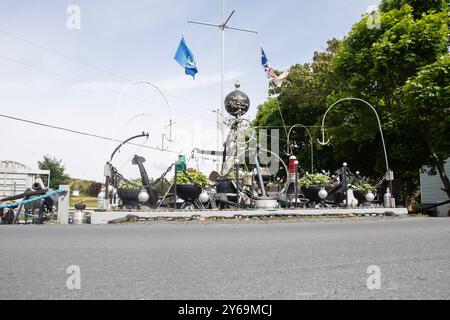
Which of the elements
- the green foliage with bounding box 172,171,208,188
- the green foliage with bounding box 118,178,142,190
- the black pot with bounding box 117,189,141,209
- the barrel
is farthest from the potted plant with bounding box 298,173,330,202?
the barrel

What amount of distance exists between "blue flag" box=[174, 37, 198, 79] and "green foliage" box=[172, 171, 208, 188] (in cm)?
1050

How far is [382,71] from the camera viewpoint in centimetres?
2342

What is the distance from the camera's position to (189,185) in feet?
47.4

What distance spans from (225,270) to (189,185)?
34.7 feet

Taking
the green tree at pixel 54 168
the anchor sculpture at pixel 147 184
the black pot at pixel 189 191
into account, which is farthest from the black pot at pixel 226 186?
the green tree at pixel 54 168

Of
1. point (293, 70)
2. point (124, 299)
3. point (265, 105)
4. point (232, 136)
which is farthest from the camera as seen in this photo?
point (265, 105)

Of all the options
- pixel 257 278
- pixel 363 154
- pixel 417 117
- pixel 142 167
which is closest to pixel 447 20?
pixel 417 117

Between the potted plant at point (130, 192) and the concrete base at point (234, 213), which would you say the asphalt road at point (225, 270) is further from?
the potted plant at point (130, 192)

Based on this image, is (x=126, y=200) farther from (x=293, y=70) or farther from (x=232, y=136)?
(x=293, y=70)

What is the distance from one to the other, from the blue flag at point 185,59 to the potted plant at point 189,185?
10.6m

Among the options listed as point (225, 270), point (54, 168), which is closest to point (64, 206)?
point (225, 270)

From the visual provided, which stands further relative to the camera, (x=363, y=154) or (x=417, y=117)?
(x=363, y=154)

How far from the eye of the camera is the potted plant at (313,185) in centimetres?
1733
